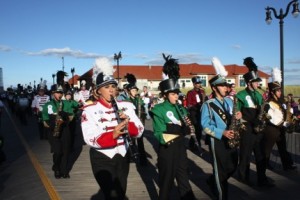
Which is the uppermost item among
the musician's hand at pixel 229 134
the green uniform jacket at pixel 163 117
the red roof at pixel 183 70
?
the red roof at pixel 183 70

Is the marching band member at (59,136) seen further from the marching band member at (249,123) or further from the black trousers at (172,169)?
the marching band member at (249,123)

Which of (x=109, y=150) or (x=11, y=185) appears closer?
(x=109, y=150)

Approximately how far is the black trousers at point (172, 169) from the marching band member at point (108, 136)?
3.36 feet

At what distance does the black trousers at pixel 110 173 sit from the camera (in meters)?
4.28

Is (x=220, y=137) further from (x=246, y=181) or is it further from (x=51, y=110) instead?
(x=51, y=110)

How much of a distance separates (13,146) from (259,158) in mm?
9332

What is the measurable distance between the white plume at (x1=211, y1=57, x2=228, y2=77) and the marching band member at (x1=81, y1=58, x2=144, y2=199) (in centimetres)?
207

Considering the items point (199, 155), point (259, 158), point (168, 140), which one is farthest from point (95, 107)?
point (199, 155)

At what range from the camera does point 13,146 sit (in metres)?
13.7

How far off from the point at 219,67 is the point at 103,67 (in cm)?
224

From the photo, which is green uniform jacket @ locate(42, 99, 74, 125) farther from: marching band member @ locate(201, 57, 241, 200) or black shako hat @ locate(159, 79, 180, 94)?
marching band member @ locate(201, 57, 241, 200)

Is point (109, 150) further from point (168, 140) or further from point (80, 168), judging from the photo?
point (80, 168)

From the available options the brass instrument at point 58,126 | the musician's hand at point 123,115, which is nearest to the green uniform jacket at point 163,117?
the musician's hand at point 123,115

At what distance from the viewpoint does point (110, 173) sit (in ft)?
14.2
